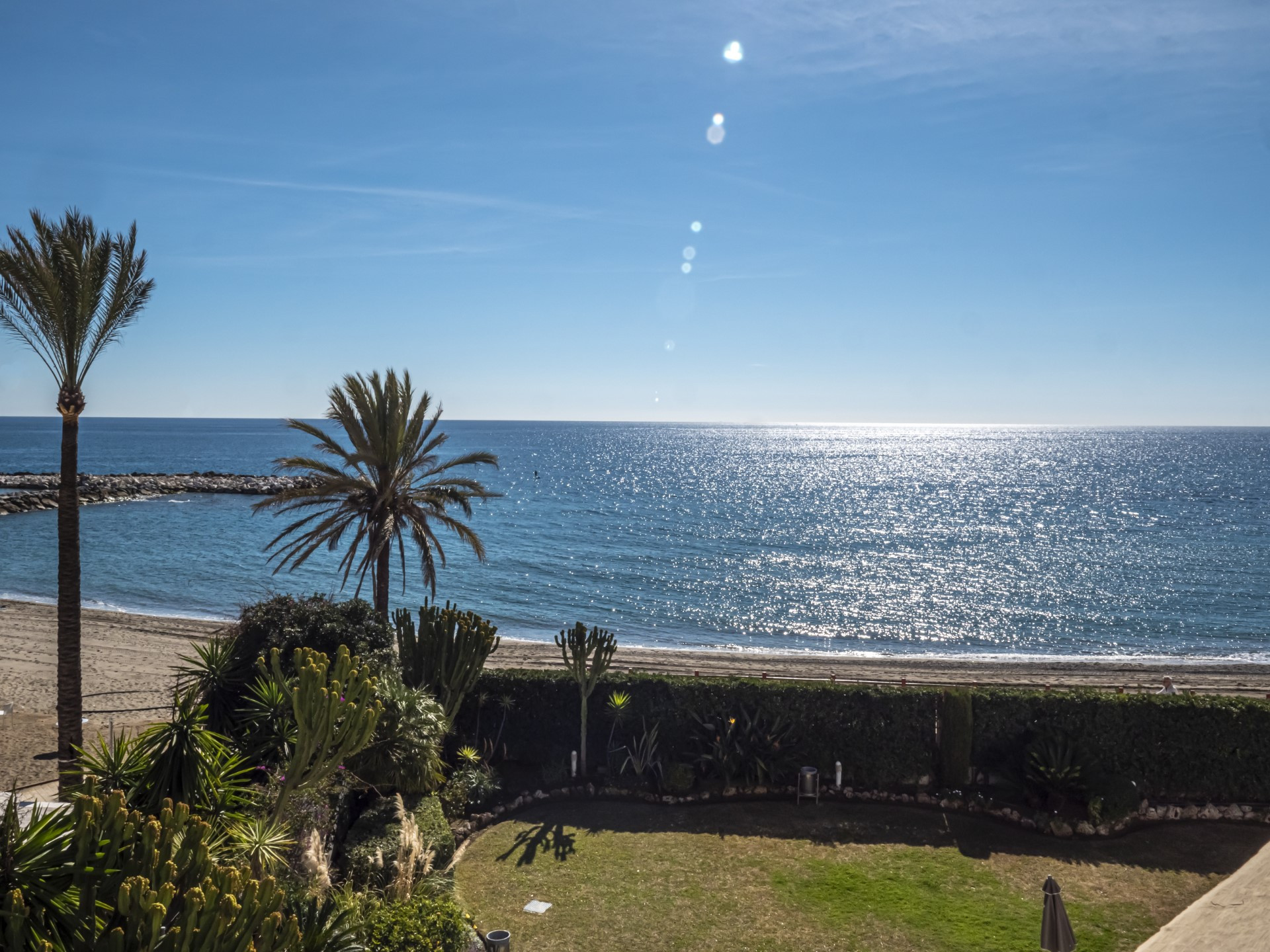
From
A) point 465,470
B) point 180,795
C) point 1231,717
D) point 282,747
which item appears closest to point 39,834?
point 180,795

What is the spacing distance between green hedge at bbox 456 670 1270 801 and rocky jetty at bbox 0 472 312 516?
7092 centimetres

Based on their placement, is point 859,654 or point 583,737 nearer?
point 583,737

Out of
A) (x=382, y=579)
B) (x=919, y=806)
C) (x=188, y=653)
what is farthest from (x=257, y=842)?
(x=188, y=653)

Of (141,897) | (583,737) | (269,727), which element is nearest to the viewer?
(141,897)

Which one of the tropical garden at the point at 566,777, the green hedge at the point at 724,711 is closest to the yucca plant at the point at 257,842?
the tropical garden at the point at 566,777

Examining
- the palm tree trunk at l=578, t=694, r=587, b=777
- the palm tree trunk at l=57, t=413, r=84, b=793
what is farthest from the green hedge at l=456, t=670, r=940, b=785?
the palm tree trunk at l=57, t=413, r=84, b=793

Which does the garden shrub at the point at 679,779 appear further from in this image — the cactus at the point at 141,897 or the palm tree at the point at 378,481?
the cactus at the point at 141,897

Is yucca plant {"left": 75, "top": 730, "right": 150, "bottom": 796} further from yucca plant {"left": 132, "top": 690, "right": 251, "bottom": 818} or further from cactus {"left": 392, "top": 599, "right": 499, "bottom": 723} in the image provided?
cactus {"left": 392, "top": 599, "right": 499, "bottom": 723}

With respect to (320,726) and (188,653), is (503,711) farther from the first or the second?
(188,653)

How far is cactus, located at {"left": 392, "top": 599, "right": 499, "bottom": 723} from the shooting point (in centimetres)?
1652

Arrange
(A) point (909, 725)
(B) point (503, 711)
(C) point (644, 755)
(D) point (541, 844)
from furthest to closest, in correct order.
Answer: (B) point (503, 711), (C) point (644, 755), (A) point (909, 725), (D) point (541, 844)

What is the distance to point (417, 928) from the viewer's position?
30.4 feet

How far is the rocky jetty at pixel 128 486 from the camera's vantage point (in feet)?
245

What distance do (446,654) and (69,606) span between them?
627 cm
